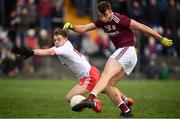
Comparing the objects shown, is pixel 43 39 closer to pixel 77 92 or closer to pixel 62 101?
pixel 62 101

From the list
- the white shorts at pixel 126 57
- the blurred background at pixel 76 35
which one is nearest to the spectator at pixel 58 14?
the blurred background at pixel 76 35

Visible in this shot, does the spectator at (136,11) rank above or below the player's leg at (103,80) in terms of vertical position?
below

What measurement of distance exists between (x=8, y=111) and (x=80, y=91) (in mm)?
1731

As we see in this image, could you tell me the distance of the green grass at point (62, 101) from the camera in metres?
14.5

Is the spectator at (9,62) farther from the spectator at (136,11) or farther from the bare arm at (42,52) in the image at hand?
the bare arm at (42,52)

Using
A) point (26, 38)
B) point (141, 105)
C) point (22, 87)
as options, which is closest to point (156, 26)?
point (26, 38)

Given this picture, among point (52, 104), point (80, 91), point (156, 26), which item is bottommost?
point (156, 26)

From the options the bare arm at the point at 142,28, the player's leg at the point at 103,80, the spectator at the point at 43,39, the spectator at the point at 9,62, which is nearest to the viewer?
the player's leg at the point at 103,80

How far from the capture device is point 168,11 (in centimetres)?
3055

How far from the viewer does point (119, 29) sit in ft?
46.9

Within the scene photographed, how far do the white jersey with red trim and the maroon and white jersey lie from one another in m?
0.82

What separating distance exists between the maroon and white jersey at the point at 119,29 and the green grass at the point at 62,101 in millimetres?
1596

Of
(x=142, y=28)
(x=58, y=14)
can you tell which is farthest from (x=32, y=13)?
(x=142, y=28)

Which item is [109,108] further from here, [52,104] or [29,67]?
[29,67]
